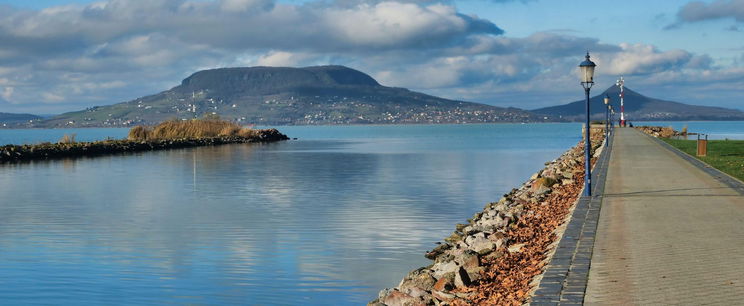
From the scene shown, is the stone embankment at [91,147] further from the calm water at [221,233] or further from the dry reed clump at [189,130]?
the calm water at [221,233]

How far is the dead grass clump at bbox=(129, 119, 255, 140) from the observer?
81188 mm

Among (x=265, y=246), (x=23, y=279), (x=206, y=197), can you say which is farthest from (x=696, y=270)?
(x=206, y=197)

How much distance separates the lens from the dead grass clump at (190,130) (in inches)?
3196

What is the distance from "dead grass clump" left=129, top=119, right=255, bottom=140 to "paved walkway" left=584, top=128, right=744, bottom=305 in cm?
6812

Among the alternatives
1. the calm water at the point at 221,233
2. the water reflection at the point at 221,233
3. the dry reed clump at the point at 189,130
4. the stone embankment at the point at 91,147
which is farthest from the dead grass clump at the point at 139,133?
the water reflection at the point at 221,233

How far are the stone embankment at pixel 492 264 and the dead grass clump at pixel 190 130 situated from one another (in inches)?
2657

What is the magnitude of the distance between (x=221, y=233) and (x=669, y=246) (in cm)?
1073

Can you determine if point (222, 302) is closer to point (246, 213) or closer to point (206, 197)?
point (246, 213)

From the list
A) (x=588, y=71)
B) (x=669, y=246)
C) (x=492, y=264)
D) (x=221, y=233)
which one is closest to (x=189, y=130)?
(x=221, y=233)

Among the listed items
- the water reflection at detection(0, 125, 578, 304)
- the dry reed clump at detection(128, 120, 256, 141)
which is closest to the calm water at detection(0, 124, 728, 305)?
the water reflection at detection(0, 125, 578, 304)

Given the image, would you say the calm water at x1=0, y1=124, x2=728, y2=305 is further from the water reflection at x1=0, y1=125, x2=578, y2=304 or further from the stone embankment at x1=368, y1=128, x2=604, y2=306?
the stone embankment at x1=368, y1=128, x2=604, y2=306

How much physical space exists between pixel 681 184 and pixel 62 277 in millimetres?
14732

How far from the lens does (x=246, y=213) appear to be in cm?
2234

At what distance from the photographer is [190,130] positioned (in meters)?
87.4
